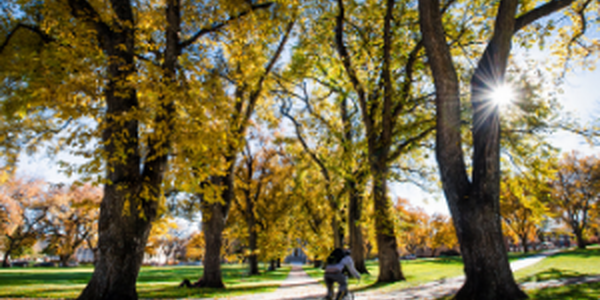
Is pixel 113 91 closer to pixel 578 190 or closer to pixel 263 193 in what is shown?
pixel 263 193

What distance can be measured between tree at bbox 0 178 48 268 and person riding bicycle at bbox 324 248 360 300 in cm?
4425

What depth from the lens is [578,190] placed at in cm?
3256

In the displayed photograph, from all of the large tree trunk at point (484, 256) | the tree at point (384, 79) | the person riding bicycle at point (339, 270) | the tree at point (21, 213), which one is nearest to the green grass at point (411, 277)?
the tree at point (384, 79)

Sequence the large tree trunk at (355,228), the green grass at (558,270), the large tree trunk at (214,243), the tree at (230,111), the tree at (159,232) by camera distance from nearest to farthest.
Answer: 1. the tree at (230,111)
2. the tree at (159,232)
3. the green grass at (558,270)
4. the large tree trunk at (214,243)
5. the large tree trunk at (355,228)

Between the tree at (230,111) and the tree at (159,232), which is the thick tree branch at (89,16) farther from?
the tree at (159,232)

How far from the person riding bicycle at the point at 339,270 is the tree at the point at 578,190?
34293mm

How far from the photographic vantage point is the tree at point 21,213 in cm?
3653

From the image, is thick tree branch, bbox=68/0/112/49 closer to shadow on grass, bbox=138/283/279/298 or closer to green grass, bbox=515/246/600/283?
shadow on grass, bbox=138/283/279/298

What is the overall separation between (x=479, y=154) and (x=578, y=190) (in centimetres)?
3720

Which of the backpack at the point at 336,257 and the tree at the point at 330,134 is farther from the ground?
the tree at the point at 330,134

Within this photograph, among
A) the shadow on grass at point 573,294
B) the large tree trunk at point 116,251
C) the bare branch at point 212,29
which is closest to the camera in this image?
the shadow on grass at point 573,294

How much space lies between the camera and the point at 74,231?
153 ft

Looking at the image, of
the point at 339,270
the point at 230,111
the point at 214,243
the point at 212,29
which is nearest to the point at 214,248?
the point at 214,243

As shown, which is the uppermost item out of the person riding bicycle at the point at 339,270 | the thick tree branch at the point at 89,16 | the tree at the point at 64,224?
the thick tree branch at the point at 89,16
